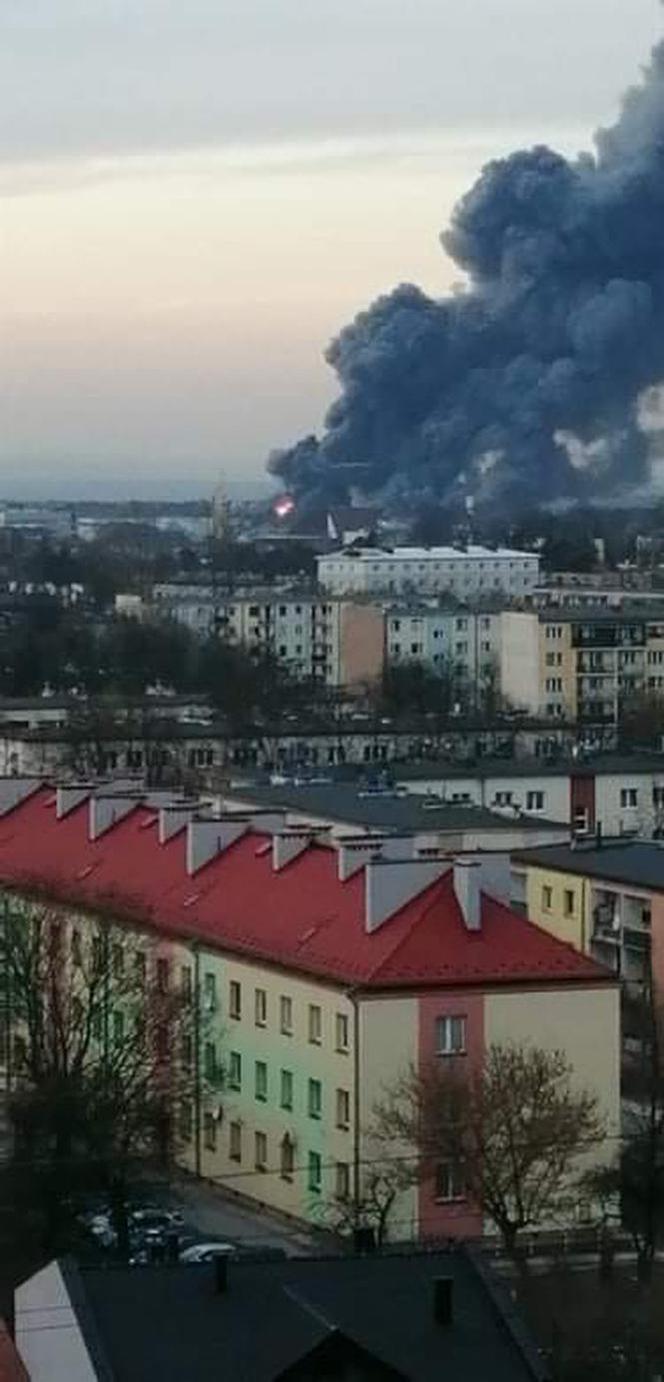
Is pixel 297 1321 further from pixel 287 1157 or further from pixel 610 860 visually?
pixel 610 860

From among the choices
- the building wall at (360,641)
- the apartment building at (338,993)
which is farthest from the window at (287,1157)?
the building wall at (360,641)

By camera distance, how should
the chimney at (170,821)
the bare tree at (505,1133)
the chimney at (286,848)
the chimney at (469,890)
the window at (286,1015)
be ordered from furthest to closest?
the chimney at (170,821), the chimney at (286,848), the window at (286,1015), the chimney at (469,890), the bare tree at (505,1133)

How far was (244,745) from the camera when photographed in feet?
105

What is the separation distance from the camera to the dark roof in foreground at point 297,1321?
28.5ft

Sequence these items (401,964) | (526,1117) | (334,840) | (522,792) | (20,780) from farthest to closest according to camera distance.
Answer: (522,792) → (20,780) → (334,840) → (401,964) → (526,1117)

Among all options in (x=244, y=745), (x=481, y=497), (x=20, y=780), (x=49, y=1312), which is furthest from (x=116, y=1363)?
(x=481, y=497)

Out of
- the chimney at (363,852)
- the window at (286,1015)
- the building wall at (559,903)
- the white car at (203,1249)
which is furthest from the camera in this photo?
the building wall at (559,903)

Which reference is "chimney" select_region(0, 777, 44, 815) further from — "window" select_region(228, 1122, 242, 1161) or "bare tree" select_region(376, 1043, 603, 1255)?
"bare tree" select_region(376, 1043, 603, 1255)

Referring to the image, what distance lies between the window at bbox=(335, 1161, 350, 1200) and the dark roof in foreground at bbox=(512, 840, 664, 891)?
3.71 metres

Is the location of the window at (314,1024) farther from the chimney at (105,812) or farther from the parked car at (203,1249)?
the chimney at (105,812)

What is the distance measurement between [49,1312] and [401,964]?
4980 millimetres

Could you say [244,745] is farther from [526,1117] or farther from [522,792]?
[526,1117]

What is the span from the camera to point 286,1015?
48.5 ft

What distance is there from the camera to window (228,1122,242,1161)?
49.0 ft
